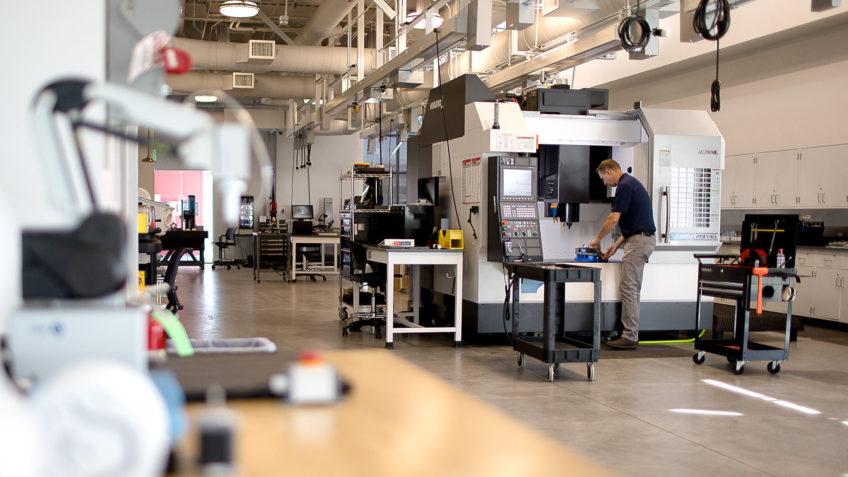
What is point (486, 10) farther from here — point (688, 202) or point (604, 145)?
point (688, 202)

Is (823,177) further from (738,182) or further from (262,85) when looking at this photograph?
(262,85)

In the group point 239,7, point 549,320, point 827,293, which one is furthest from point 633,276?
point 239,7

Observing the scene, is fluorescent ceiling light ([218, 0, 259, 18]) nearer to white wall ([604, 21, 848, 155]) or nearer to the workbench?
the workbench

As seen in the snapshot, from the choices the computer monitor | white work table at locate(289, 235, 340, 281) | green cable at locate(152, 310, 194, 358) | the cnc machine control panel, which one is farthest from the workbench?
the computer monitor

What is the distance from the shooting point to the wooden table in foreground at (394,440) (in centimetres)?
108

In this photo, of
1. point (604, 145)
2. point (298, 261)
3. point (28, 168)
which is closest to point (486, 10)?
point (604, 145)

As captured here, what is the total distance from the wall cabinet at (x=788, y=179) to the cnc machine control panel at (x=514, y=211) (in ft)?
12.2

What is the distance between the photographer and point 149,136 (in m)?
1.31

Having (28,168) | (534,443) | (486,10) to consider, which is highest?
(486,10)

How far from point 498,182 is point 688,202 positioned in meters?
1.84

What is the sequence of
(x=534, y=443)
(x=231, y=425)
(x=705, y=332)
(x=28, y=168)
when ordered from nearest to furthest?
(x=231, y=425)
(x=534, y=443)
(x=28, y=168)
(x=705, y=332)

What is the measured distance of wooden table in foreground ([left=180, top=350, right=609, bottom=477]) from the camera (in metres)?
1.08

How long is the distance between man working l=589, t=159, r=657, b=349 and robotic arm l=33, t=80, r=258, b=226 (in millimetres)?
5890

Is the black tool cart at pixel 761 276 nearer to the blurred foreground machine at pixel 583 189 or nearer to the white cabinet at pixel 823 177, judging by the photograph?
the blurred foreground machine at pixel 583 189
